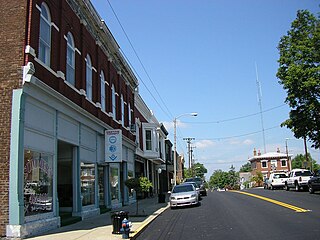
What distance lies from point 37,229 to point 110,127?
1080 centimetres

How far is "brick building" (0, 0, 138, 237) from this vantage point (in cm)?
1209

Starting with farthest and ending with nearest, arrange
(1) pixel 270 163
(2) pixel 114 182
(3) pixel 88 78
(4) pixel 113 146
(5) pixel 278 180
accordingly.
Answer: (1) pixel 270 163, (5) pixel 278 180, (2) pixel 114 182, (4) pixel 113 146, (3) pixel 88 78

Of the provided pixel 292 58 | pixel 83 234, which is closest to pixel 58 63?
pixel 83 234

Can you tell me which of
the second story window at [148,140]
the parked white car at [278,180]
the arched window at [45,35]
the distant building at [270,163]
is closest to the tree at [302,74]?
the parked white car at [278,180]

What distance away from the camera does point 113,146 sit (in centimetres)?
2095

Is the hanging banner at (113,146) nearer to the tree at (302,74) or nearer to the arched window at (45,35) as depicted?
the arched window at (45,35)

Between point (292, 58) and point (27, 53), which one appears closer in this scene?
point (27, 53)

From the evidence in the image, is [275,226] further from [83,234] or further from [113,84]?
[113,84]

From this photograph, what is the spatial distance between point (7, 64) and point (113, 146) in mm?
9180

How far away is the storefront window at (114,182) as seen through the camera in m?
23.3

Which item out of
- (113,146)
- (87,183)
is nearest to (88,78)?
(113,146)

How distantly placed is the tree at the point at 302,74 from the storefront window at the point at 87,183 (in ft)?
59.9

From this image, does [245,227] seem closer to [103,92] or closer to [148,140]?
[103,92]

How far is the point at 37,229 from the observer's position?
41.5 feet
